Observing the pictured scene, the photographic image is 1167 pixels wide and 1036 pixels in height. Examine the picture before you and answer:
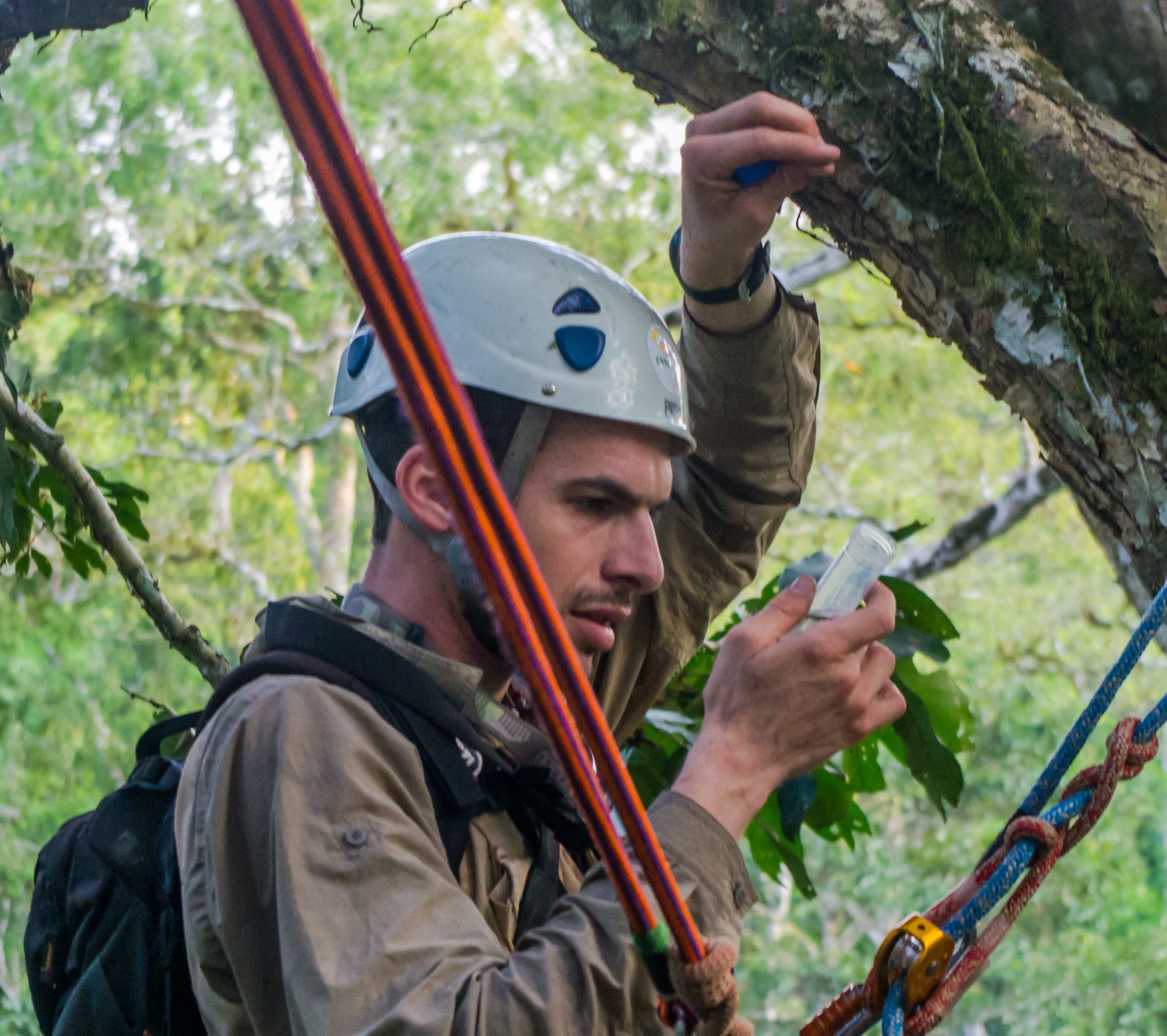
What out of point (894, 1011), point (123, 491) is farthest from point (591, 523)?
point (123, 491)

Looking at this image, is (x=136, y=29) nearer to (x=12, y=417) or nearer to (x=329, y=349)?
(x=329, y=349)

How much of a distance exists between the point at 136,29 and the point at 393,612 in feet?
52.4

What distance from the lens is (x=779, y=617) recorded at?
1521 mm

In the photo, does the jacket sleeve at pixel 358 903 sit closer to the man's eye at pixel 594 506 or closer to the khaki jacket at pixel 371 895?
the khaki jacket at pixel 371 895

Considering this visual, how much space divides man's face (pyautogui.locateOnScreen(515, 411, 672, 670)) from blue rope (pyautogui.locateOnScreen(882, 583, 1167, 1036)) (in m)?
0.60

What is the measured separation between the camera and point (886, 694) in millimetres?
1597

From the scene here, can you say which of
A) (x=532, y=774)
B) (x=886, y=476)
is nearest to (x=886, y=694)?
(x=532, y=774)

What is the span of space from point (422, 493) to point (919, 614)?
1.05 meters

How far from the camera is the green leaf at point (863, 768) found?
8.20ft

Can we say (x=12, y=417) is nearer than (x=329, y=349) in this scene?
Yes

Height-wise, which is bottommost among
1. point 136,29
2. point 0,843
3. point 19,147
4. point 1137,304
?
point 0,843

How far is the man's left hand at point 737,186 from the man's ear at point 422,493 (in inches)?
22.2

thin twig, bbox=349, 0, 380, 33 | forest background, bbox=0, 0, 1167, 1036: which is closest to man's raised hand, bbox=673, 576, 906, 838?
thin twig, bbox=349, 0, 380, 33

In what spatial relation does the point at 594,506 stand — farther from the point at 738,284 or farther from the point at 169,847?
the point at 169,847
